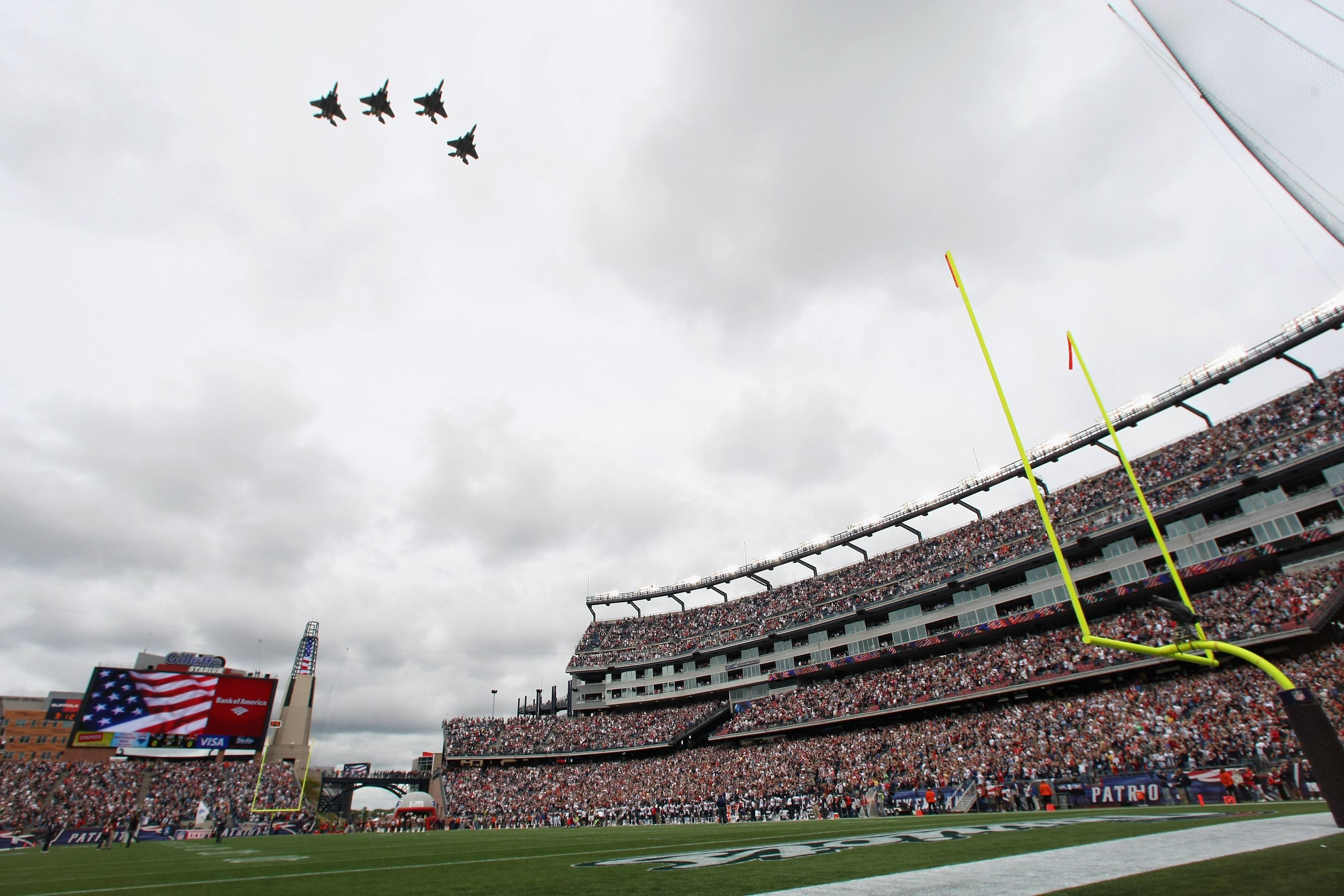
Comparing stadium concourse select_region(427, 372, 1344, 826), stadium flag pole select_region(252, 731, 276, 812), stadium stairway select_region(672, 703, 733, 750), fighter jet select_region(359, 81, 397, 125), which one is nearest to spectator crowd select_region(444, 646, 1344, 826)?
stadium concourse select_region(427, 372, 1344, 826)

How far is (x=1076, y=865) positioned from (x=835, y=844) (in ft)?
18.0

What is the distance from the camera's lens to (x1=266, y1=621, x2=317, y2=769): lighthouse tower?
222 feet

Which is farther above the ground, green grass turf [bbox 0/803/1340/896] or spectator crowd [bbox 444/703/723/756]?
spectator crowd [bbox 444/703/723/756]

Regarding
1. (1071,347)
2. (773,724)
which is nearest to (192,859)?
(1071,347)

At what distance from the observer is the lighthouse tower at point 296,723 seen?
222 feet

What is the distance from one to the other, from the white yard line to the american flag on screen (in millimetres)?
59390

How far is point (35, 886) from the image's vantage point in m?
10.4

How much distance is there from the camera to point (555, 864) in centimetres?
1068

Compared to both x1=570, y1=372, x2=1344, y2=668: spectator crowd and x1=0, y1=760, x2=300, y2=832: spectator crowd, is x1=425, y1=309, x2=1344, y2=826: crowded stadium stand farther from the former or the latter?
x1=0, y1=760, x2=300, y2=832: spectator crowd

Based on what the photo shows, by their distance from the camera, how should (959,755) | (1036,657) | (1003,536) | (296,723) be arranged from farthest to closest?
(296,723), (1003,536), (1036,657), (959,755)

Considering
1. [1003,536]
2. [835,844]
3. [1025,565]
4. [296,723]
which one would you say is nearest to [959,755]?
[1025,565]

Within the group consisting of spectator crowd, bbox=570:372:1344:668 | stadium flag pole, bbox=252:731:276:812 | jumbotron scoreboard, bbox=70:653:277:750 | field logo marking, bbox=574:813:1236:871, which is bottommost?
field logo marking, bbox=574:813:1236:871

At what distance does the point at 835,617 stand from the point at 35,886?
50.7 m

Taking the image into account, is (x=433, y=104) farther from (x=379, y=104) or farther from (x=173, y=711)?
(x=173, y=711)
